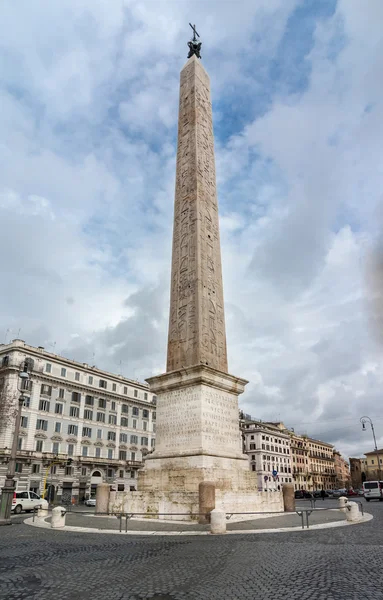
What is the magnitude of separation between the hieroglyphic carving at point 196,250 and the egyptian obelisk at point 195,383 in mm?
44

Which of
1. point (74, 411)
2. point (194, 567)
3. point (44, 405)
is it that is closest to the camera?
point (194, 567)

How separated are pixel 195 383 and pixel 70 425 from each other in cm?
3637

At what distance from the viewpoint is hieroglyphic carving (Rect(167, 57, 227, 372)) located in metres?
16.9

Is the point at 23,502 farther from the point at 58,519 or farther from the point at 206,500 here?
the point at 206,500

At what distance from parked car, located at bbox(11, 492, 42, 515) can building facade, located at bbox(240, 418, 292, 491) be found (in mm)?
51897

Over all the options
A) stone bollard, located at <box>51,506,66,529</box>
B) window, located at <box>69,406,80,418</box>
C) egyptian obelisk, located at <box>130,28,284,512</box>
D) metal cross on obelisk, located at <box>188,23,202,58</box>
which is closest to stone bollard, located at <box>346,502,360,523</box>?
egyptian obelisk, located at <box>130,28,284,512</box>

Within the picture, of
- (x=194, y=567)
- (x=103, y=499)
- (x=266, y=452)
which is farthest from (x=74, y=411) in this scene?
(x=194, y=567)

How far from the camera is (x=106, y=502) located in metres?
15.6

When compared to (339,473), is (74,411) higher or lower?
→ higher

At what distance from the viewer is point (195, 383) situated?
51.2ft

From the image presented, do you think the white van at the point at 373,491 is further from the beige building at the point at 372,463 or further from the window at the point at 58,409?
the beige building at the point at 372,463

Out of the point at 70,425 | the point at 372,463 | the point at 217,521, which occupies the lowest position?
the point at 217,521

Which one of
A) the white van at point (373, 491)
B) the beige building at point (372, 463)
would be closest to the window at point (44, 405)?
the white van at point (373, 491)

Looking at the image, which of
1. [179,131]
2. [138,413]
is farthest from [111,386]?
[179,131]
